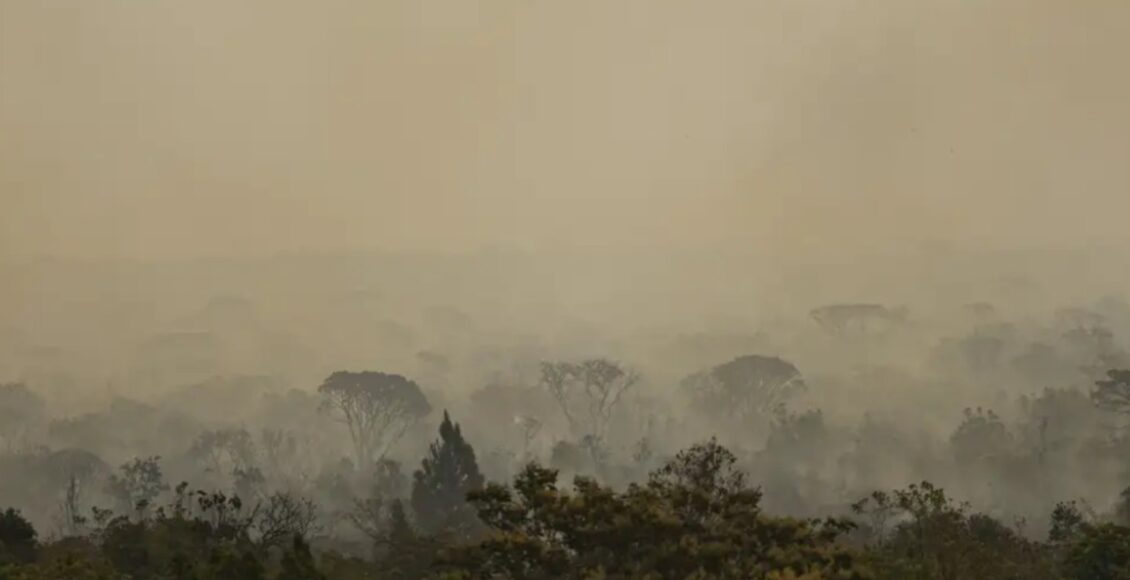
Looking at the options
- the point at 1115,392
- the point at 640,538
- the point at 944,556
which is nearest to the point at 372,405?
the point at 1115,392

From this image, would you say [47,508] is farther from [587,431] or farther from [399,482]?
[587,431]

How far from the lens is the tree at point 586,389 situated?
78.8 m

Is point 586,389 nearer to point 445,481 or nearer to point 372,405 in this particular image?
point 372,405

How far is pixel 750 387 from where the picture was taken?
259 ft

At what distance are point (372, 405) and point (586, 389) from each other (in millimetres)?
14397

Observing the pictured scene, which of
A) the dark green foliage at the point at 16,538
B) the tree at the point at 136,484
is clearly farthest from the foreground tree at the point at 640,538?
the tree at the point at 136,484

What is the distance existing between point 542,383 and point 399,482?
40.7ft

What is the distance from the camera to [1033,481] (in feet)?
224

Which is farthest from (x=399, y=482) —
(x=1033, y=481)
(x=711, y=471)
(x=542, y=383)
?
(x=711, y=471)

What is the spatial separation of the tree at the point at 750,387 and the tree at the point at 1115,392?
59.9 feet

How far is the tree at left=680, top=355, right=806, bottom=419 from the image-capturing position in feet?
255

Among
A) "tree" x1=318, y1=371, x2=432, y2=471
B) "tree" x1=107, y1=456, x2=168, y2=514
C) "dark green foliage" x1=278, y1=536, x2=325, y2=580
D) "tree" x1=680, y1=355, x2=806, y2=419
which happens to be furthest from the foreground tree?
"tree" x1=680, y1=355, x2=806, y2=419

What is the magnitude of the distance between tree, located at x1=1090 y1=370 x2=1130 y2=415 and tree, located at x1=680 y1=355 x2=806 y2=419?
18267 mm

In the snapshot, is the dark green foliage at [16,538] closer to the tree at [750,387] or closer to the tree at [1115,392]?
the tree at [750,387]
